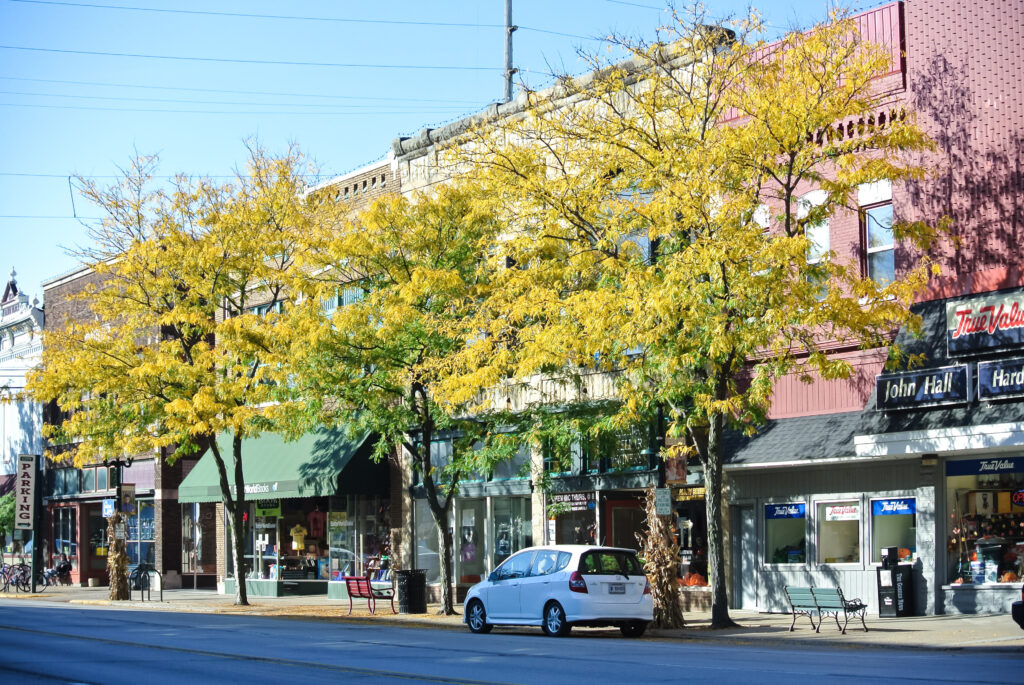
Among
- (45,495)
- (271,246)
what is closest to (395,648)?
(271,246)

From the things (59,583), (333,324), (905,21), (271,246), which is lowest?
(59,583)

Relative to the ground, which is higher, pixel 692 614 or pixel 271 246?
pixel 271 246

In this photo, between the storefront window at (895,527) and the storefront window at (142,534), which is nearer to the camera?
the storefront window at (895,527)

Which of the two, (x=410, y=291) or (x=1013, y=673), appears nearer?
(x=1013, y=673)

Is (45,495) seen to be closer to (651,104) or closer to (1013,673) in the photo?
(651,104)

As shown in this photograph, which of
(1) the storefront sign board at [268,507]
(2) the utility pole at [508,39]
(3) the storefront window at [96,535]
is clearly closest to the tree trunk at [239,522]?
(1) the storefront sign board at [268,507]

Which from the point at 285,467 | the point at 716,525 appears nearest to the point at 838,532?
the point at 716,525

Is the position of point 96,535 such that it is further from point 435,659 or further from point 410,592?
point 435,659

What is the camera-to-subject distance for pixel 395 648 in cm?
1925

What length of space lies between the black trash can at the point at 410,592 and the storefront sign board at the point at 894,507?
1072 cm

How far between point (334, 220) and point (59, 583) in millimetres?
25940

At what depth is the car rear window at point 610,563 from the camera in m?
21.7

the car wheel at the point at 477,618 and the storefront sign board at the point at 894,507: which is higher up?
the storefront sign board at the point at 894,507

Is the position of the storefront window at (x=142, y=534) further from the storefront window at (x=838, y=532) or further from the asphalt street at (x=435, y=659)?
the storefront window at (x=838, y=532)
